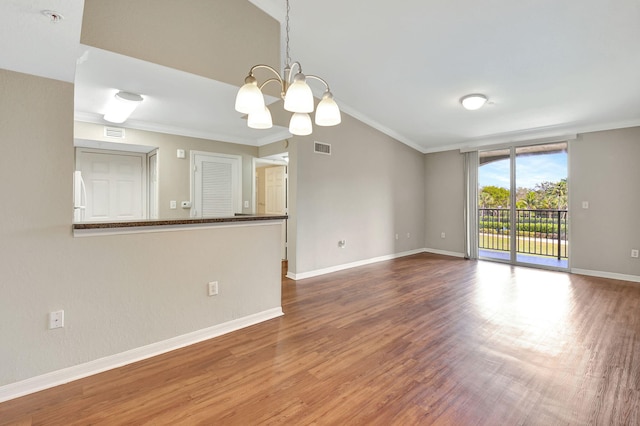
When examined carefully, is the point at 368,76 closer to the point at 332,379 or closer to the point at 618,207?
the point at 332,379

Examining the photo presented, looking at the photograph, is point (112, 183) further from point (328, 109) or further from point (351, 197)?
point (328, 109)

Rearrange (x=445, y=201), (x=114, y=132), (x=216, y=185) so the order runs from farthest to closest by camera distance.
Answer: (x=445, y=201)
(x=216, y=185)
(x=114, y=132)

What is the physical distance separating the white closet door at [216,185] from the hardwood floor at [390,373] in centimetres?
243

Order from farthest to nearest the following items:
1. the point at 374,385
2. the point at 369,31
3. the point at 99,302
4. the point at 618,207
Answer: the point at 618,207
the point at 369,31
the point at 99,302
the point at 374,385

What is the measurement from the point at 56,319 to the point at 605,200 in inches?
284

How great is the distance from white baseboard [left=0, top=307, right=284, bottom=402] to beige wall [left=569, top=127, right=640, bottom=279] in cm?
564

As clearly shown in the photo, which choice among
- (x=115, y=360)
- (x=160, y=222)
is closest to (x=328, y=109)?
(x=160, y=222)

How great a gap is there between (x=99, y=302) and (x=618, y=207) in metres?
7.03

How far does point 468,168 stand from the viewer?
21.0 feet

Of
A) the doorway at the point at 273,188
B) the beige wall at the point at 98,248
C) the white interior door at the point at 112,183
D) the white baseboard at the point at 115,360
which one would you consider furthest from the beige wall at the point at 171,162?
the white baseboard at the point at 115,360

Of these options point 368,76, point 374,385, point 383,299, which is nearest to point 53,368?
point 374,385

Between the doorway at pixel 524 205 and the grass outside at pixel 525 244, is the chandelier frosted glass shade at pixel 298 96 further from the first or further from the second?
the grass outside at pixel 525 244

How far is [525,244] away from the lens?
5.94 metres

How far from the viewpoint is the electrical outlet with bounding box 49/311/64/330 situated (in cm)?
200
